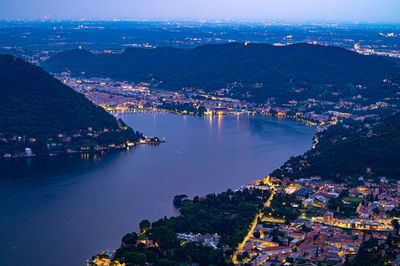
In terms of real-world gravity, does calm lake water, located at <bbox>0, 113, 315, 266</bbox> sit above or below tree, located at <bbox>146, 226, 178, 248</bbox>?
below

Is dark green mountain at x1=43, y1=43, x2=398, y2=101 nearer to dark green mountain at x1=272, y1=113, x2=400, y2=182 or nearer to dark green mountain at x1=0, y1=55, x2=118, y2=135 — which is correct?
dark green mountain at x1=0, y1=55, x2=118, y2=135

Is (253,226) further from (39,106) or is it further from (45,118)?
(39,106)

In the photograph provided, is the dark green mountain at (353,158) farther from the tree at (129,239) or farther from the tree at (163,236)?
the tree at (129,239)

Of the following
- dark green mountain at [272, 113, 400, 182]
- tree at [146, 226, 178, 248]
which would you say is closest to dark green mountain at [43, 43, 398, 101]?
dark green mountain at [272, 113, 400, 182]

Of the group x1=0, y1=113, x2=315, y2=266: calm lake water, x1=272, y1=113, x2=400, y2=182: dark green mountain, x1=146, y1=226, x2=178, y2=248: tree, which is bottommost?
x1=0, y1=113, x2=315, y2=266: calm lake water

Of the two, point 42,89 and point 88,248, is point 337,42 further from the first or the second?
point 88,248

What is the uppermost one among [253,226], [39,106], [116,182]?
[39,106]

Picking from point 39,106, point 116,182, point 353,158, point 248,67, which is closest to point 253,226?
point 116,182
